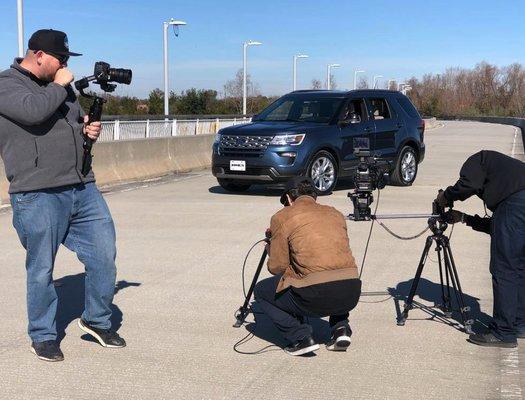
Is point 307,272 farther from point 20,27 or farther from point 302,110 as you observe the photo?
point 20,27

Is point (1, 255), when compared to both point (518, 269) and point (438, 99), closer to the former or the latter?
point (518, 269)

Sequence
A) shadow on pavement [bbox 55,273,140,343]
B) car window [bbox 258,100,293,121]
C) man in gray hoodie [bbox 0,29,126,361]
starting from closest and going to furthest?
man in gray hoodie [bbox 0,29,126,361]
shadow on pavement [bbox 55,273,140,343]
car window [bbox 258,100,293,121]

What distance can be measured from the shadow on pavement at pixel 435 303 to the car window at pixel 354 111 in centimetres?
665

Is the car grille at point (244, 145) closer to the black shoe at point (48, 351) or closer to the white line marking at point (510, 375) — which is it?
the white line marking at point (510, 375)

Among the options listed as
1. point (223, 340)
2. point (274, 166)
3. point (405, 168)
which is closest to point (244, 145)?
point (274, 166)

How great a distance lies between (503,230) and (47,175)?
306cm

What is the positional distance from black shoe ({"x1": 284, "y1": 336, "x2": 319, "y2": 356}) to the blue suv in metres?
7.63

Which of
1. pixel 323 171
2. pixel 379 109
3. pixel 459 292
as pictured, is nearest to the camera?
pixel 459 292

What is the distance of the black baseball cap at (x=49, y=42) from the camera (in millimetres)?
4660

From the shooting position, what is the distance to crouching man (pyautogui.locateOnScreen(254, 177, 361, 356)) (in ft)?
15.9

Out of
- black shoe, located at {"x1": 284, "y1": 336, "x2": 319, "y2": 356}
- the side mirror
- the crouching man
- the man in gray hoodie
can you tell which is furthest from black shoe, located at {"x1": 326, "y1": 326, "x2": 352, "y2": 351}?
the side mirror

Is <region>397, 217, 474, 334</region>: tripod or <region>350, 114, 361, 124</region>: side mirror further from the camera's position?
<region>350, 114, 361, 124</region>: side mirror

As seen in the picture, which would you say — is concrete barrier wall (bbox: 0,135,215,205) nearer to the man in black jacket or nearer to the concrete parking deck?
the concrete parking deck

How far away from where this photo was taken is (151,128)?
23453 mm
